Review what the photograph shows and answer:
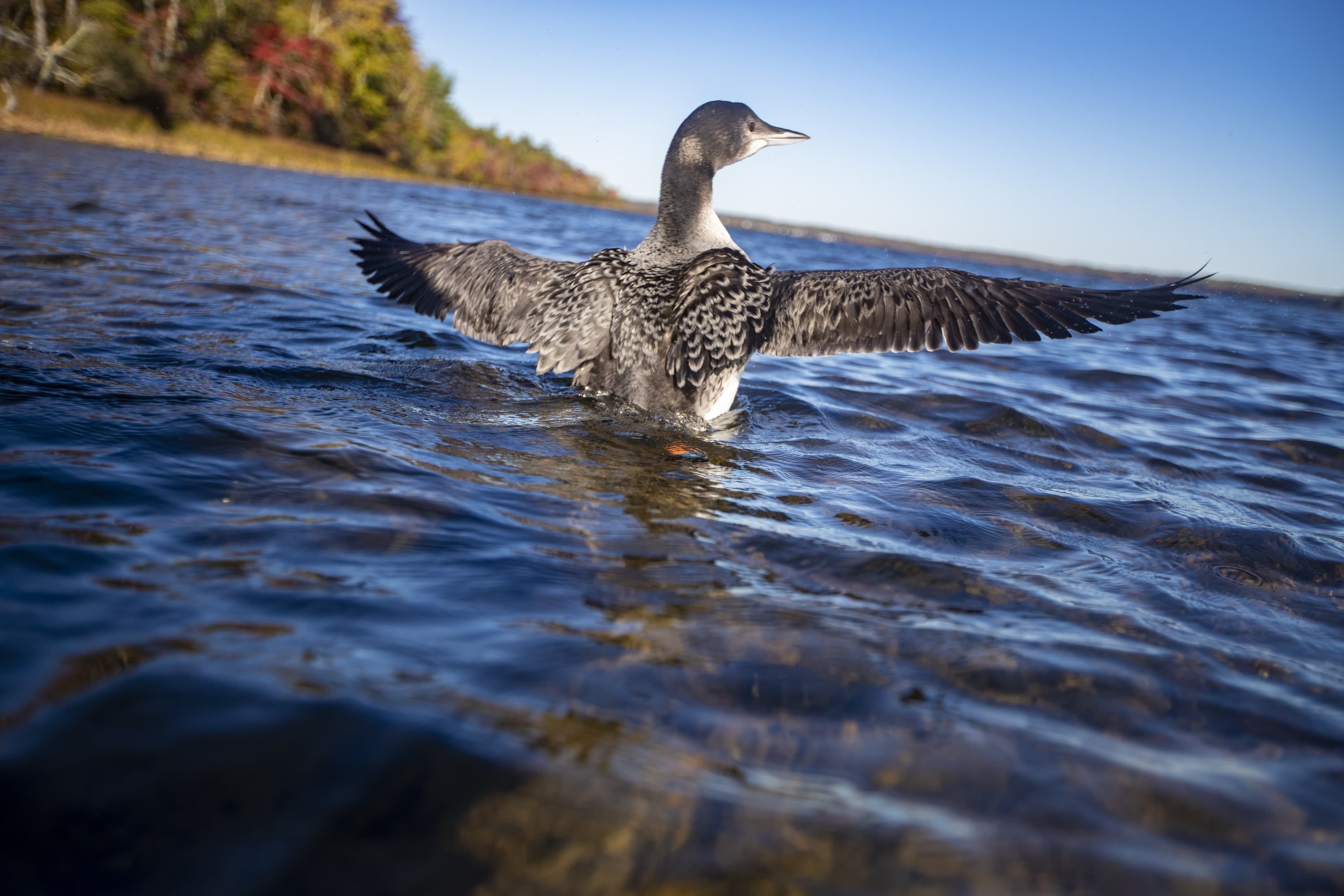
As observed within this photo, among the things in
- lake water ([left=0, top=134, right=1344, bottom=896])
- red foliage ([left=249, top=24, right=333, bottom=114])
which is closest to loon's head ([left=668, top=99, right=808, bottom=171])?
lake water ([left=0, top=134, right=1344, bottom=896])

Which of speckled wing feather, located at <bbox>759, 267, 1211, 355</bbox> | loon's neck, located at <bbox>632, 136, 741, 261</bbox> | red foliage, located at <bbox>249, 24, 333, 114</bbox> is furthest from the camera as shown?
red foliage, located at <bbox>249, 24, 333, 114</bbox>

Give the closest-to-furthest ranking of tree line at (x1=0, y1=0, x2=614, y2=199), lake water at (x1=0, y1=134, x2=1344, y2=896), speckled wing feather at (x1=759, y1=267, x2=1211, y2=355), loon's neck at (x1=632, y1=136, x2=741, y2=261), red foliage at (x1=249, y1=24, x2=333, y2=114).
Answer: lake water at (x1=0, y1=134, x2=1344, y2=896) < speckled wing feather at (x1=759, y1=267, x2=1211, y2=355) < loon's neck at (x1=632, y1=136, x2=741, y2=261) < tree line at (x1=0, y1=0, x2=614, y2=199) < red foliage at (x1=249, y1=24, x2=333, y2=114)

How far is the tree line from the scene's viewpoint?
31.2 metres

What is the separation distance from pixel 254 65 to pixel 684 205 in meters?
48.9

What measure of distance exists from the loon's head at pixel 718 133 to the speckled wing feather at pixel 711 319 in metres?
1.05

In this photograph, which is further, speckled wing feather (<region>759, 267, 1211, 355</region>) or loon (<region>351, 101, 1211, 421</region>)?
speckled wing feather (<region>759, 267, 1211, 355</region>)

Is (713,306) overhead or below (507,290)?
overhead

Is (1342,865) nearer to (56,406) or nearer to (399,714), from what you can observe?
(399,714)

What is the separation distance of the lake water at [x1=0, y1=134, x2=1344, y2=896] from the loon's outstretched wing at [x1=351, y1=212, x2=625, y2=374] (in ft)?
1.52

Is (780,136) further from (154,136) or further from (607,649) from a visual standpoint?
(154,136)

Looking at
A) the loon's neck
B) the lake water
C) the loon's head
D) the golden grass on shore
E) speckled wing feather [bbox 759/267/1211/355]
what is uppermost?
the golden grass on shore

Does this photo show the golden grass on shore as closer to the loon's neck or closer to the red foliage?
the red foliage

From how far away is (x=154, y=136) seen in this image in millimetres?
32750

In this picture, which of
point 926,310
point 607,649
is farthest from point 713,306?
point 607,649
